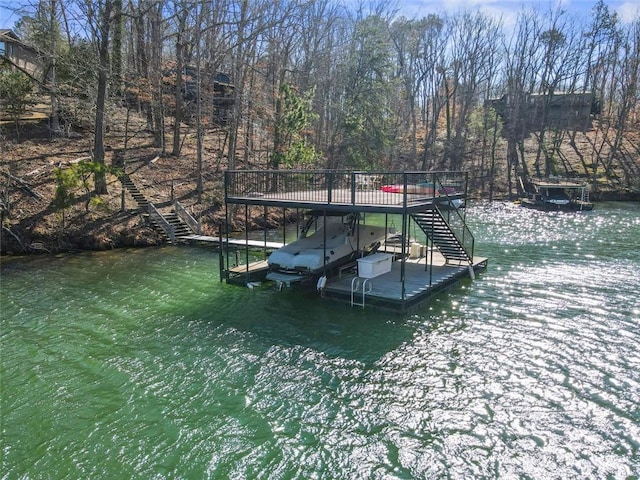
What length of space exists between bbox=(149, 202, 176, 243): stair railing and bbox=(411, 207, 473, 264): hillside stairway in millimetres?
12921

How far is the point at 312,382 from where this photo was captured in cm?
933

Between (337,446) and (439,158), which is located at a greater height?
(439,158)

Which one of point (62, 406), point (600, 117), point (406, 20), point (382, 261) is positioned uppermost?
point (406, 20)

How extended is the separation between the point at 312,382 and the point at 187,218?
59.9ft

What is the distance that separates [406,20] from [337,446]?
54594mm

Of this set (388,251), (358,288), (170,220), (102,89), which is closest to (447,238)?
(388,251)

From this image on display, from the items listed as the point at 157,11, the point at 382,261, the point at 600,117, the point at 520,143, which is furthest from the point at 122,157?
the point at 600,117

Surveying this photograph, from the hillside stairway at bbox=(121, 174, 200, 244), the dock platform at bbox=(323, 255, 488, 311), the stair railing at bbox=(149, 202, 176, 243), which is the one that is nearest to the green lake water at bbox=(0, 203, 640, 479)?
the dock platform at bbox=(323, 255, 488, 311)

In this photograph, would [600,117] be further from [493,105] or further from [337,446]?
[337,446]

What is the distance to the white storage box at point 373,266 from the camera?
48.2ft

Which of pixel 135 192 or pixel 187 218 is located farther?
pixel 135 192

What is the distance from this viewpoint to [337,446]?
7309 mm

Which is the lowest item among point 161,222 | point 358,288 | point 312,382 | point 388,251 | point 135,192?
point 312,382

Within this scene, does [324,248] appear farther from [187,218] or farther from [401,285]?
[187,218]
